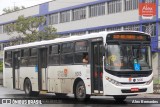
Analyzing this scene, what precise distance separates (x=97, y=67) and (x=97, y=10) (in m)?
39.2

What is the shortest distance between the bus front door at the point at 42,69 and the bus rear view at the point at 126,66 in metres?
6.00

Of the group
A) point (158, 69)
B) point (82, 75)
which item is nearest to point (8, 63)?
point (82, 75)

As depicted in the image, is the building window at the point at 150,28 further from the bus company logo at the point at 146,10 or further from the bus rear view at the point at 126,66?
the bus rear view at the point at 126,66

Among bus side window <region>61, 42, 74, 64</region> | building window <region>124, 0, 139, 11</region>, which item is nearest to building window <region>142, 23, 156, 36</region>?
building window <region>124, 0, 139, 11</region>

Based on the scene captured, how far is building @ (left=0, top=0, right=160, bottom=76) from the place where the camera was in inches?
1878

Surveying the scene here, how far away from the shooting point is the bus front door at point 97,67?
17691 millimetres

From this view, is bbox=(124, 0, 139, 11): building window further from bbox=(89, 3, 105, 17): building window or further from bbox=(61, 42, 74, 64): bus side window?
bbox=(61, 42, 74, 64): bus side window

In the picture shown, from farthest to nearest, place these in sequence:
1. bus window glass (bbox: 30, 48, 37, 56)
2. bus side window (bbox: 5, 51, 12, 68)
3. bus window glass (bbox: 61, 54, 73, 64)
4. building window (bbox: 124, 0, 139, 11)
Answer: building window (bbox: 124, 0, 139, 11) → bus side window (bbox: 5, 51, 12, 68) → bus window glass (bbox: 30, 48, 37, 56) → bus window glass (bbox: 61, 54, 73, 64)

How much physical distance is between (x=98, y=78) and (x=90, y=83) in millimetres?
525

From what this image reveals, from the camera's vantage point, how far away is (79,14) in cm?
6041

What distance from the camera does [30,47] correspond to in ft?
79.8

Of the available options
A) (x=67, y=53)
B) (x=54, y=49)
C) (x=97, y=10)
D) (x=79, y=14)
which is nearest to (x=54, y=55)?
(x=54, y=49)

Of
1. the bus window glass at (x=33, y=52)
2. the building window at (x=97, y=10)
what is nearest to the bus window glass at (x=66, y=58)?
the bus window glass at (x=33, y=52)

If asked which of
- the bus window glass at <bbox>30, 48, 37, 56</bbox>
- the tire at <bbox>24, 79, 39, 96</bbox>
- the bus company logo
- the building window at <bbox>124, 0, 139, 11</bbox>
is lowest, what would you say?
the tire at <bbox>24, 79, 39, 96</bbox>
